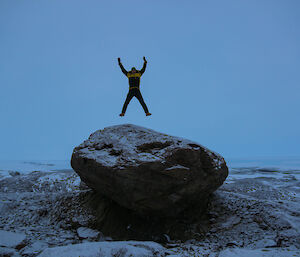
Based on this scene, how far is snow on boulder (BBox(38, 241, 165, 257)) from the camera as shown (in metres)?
2.50

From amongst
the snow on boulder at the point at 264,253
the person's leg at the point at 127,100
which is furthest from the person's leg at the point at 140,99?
the snow on boulder at the point at 264,253

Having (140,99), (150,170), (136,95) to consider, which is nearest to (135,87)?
(136,95)

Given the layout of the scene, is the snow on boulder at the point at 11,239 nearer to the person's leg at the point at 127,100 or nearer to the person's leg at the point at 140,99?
the person's leg at the point at 127,100

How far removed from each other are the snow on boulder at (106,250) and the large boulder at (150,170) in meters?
0.91

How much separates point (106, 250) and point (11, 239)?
1695 millimetres

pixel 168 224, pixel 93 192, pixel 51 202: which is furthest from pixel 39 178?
pixel 168 224

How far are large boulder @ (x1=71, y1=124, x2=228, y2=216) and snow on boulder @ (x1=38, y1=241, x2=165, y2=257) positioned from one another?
3.00 feet

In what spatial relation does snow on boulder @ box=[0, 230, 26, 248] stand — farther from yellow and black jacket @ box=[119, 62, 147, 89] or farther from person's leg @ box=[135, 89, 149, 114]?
yellow and black jacket @ box=[119, 62, 147, 89]

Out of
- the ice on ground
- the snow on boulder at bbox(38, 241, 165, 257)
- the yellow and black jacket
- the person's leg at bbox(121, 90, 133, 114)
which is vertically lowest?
the ice on ground

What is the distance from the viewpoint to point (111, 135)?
14.7 ft

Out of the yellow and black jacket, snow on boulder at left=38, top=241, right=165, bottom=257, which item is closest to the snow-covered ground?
snow on boulder at left=38, top=241, right=165, bottom=257

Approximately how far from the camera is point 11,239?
3100 mm

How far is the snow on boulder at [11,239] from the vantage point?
2929mm

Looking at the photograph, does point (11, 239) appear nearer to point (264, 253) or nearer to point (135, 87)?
point (264, 253)
